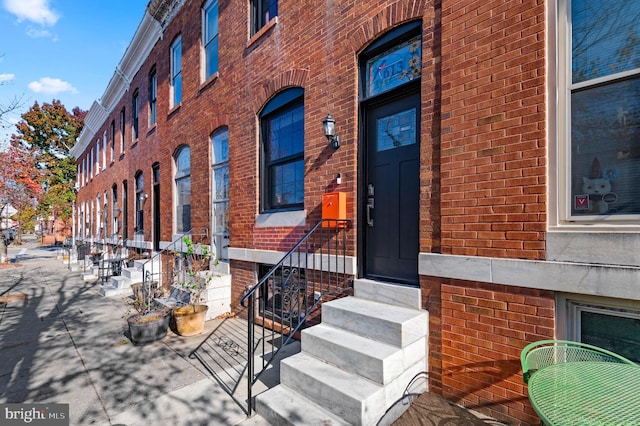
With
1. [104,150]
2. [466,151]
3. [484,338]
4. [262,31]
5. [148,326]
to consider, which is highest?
[104,150]

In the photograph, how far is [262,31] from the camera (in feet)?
18.1

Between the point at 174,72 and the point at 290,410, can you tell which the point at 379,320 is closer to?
the point at 290,410

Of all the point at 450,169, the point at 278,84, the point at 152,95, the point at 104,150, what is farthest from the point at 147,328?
the point at 104,150

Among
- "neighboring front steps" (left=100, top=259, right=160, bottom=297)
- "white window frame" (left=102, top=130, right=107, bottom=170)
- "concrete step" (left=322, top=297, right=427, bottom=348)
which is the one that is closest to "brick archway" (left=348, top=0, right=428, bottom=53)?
"concrete step" (left=322, top=297, right=427, bottom=348)

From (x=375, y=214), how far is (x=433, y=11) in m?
2.24

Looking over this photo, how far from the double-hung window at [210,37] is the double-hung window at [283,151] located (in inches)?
109

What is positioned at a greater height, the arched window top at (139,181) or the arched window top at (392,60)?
the arched window top at (392,60)

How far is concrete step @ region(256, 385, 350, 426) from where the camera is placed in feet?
8.59

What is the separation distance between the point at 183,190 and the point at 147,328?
454 centimetres

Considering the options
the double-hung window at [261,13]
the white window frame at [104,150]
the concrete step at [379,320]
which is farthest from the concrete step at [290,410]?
the white window frame at [104,150]

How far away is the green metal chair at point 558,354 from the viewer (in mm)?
2312

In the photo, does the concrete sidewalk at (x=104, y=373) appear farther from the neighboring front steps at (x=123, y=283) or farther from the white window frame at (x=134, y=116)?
the white window frame at (x=134, y=116)

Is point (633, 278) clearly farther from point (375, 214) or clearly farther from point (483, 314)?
point (375, 214)

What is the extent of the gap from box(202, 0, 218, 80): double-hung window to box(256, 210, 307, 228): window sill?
395 cm
